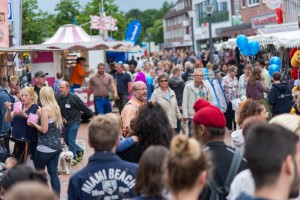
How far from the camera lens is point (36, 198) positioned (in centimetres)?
282

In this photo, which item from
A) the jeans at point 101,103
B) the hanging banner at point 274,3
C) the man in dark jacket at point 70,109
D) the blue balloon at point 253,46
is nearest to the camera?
the man in dark jacket at point 70,109

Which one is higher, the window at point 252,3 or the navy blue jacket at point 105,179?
the window at point 252,3

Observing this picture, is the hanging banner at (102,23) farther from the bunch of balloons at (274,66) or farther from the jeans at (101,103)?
the jeans at (101,103)

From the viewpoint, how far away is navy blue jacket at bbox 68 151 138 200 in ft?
Answer: 17.5

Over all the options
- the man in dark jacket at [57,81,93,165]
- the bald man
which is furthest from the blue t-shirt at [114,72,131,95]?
the bald man

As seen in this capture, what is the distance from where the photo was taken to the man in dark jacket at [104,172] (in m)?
5.31

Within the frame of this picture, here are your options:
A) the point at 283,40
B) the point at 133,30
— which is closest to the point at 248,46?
the point at 283,40

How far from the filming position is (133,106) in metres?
9.36

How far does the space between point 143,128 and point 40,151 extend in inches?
146

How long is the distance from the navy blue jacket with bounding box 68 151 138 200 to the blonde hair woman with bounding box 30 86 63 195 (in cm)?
450

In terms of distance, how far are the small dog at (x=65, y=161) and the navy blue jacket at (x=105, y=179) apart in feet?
24.0

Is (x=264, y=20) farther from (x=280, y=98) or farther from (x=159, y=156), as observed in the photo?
(x=159, y=156)

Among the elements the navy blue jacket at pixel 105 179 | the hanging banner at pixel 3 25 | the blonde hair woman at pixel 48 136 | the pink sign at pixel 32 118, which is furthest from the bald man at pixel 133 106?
the hanging banner at pixel 3 25

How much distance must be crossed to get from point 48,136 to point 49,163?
412 millimetres
